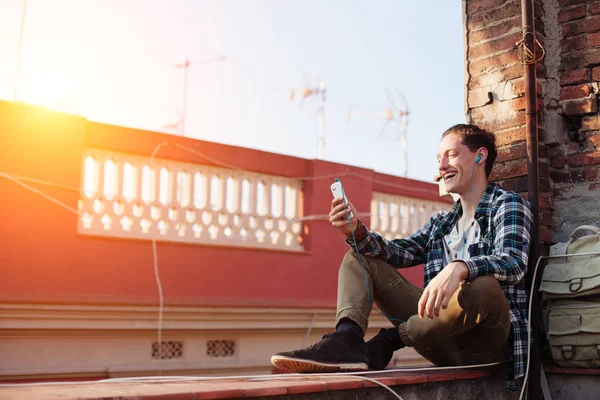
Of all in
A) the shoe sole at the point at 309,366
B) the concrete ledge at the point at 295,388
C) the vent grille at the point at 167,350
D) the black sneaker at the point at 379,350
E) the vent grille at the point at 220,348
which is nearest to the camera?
the concrete ledge at the point at 295,388

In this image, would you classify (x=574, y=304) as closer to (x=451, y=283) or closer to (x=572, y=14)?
(x=451, y=283)

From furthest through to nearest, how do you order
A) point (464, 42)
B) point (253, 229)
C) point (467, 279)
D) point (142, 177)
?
point (253, 229) → point (142, 177) → point (464, 42) → point (467, 279)

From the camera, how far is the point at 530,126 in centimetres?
294

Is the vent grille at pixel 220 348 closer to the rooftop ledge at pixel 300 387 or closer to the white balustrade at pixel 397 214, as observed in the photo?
the white balustrade at pixel 397 214

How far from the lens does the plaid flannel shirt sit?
2.44m

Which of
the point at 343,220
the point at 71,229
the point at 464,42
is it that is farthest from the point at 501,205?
the point at 71,229

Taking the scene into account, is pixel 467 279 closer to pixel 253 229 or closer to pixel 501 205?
pixel 501 205

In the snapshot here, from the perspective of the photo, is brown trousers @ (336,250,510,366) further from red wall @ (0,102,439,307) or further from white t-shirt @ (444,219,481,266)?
red wall @ (0,102,439,307)

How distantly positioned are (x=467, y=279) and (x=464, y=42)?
1402 mm

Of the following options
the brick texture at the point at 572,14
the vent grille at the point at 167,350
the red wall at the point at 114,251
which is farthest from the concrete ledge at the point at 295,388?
the vent grille at the point at 167,350

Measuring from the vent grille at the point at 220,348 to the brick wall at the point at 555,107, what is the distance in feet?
10.8

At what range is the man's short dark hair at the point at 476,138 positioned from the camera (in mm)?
2840

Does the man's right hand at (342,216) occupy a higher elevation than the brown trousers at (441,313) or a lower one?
higher

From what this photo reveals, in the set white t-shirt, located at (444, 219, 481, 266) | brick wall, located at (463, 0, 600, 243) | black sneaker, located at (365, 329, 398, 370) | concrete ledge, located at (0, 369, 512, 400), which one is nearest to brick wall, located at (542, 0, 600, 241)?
brick wall, located at (463, 0, 600, 243)
